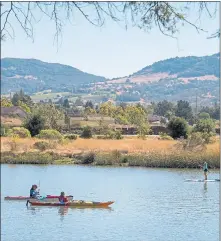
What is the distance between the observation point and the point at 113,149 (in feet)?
97.6

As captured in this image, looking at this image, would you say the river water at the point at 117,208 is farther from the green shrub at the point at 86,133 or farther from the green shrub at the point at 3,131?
the green shrub at the point at 86,133

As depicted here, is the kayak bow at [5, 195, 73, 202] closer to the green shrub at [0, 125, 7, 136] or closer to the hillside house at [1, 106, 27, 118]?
the hillside house at [1, 106, 27, 118]

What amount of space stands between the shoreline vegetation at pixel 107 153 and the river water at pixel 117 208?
94 centimetres

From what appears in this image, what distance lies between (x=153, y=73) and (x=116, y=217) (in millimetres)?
149371

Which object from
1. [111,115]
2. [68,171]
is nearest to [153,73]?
[111,115]

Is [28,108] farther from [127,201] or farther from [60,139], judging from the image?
[127,201]

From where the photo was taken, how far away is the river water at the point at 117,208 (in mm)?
12578

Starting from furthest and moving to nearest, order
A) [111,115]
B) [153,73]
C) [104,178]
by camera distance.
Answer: [153,73]
[111,115]
[104,178]

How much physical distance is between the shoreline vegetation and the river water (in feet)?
3.08

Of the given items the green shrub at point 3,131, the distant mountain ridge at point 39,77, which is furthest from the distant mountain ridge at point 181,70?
the green shrub at point 3,131

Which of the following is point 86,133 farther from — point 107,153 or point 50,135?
point 107,153

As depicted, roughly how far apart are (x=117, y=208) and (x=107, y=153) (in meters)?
12.3

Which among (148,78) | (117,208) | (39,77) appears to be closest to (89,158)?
(117,208)

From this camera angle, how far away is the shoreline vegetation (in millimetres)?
26497
